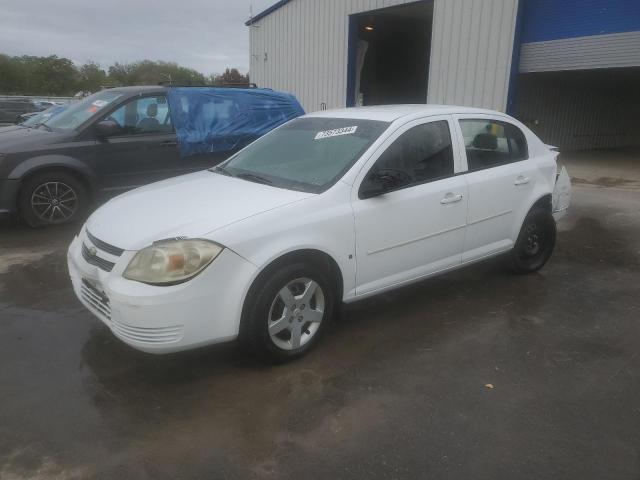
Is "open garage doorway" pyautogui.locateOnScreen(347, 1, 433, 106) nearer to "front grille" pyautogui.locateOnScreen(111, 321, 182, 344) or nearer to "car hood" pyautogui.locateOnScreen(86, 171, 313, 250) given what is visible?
"car hood" pyautogui.locateOnScreen(86, 171, 313, 250)

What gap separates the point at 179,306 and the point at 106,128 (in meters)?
4.30

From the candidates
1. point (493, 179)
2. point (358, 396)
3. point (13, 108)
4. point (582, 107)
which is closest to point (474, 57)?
point (493, 179)

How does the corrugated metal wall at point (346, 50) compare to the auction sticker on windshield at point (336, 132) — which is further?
the corrugated metal wall at point (346, 50)

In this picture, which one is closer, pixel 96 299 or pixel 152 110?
pixel 96 299

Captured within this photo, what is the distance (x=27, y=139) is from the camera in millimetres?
6168

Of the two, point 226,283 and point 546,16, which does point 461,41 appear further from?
point 226,283

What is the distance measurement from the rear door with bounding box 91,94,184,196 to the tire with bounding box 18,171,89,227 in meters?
0.32

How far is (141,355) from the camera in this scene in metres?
3.50

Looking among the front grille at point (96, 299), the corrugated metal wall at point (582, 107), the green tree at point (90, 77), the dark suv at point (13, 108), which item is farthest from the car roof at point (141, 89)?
the green tree at point (90, 77)

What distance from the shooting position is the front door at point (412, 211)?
11.7ft

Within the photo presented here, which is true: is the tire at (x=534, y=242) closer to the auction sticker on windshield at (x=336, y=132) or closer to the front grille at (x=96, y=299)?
the auction sticker on windshield at (x=336, y=132)

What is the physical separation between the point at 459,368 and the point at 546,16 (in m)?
9.49

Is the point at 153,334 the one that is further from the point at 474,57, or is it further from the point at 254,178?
the point at 474,57

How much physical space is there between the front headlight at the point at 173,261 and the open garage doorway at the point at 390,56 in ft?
42.3
